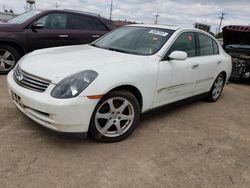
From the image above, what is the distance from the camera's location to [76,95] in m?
2.98

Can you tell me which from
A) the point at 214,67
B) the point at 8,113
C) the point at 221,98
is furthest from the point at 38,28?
the point at 221,98

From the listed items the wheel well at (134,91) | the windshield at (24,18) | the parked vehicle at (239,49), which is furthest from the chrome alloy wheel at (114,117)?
the parked vehicle at (239,49)

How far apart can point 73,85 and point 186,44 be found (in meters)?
2.34

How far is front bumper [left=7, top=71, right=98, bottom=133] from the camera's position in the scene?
2.95m

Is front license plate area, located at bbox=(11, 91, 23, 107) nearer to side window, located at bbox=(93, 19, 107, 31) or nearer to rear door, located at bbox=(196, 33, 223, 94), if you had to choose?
rear door, located at bbox=(196, 33, 223, 94)

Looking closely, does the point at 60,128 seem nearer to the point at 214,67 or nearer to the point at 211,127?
the point at 211,127

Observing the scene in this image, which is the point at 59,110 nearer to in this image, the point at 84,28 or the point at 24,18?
the point at 24,18

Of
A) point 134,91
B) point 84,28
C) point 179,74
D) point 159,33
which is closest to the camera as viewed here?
point 134,91

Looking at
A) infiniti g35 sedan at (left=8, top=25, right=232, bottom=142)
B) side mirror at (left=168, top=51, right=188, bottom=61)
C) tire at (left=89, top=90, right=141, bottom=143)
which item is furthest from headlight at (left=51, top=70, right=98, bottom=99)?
side mirror at (left=168, top=51, right=188, bottom=61)

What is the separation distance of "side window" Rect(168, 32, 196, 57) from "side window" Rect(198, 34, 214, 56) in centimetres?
27

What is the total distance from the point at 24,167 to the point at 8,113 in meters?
1.55

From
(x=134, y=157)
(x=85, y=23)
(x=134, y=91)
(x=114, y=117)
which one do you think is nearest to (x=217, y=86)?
(x=134, y=91)

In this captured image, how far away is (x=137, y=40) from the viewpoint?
4.34 metres

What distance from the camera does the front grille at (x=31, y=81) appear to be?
3.10 m
